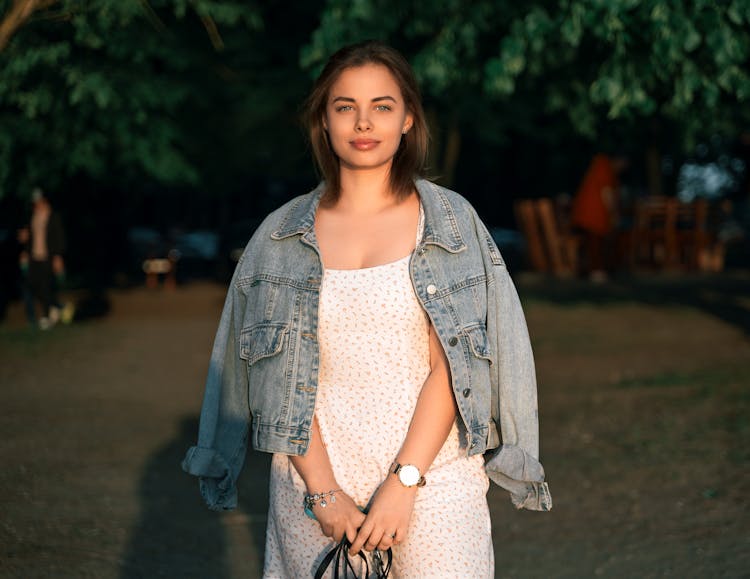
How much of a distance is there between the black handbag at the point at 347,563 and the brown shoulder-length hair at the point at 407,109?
899mm

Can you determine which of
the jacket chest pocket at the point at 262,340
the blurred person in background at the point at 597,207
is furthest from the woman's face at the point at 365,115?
the blurred person in background at the point at 597,207

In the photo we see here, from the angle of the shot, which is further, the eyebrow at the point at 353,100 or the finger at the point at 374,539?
the eyebrow at the point at 353,100

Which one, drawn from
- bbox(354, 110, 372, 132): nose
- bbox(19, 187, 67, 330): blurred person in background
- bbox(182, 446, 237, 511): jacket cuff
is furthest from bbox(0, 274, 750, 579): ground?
bbox(354, 110, 372, 132): nose

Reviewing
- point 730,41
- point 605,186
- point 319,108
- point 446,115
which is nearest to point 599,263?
point 605,186

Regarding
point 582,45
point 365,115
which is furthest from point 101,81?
point 365,115

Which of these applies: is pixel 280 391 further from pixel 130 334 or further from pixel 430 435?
pixel 130 334

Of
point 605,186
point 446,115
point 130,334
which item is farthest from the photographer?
point 605,186

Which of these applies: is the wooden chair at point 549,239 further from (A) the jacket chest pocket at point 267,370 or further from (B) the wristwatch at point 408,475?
(B) the wristwatch at point 408,475

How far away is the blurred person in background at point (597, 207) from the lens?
21.2m

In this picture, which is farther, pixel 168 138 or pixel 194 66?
pixel 194 66

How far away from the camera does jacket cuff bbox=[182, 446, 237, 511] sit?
314 centimetres

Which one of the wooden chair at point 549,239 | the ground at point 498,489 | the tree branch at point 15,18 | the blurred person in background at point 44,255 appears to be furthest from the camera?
the wooden chair at point 549,239

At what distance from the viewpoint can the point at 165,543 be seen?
6352 mm

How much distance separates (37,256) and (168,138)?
247 centimetres
